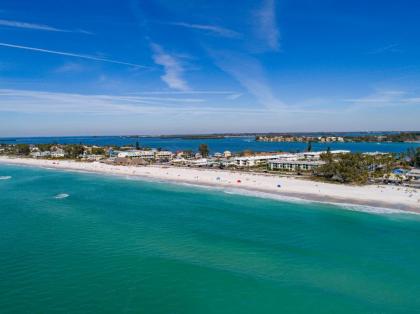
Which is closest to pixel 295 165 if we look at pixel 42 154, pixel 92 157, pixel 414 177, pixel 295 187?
pixel 295 187

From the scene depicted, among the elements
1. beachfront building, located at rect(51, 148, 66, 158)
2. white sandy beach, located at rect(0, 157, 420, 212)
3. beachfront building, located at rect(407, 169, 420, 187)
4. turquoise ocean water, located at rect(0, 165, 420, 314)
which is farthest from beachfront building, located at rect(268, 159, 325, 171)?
beachfront building, located at rect(51, 148, 66, 158)

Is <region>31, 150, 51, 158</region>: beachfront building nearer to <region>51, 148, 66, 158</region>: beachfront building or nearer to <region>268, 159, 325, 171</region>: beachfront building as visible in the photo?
<region>51, 148, 66, 158</region>: beachfront building

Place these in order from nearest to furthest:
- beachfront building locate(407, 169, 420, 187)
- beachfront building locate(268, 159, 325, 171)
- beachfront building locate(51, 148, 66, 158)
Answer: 1. beachfront building locate(407, 169, 420, 187)
2. beachfront building locate(268, 159, 325, 171)
3. beachfront building locate(51, 148, 66, 158)

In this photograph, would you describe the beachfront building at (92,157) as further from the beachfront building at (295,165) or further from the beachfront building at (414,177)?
the beachfront building at (414,177)

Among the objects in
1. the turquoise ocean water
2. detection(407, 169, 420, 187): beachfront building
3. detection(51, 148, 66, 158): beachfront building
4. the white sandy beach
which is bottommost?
the turquoise ocean water

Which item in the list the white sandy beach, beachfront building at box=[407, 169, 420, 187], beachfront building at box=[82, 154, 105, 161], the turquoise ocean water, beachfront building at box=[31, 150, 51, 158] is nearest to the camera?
the turquoise ocean water
